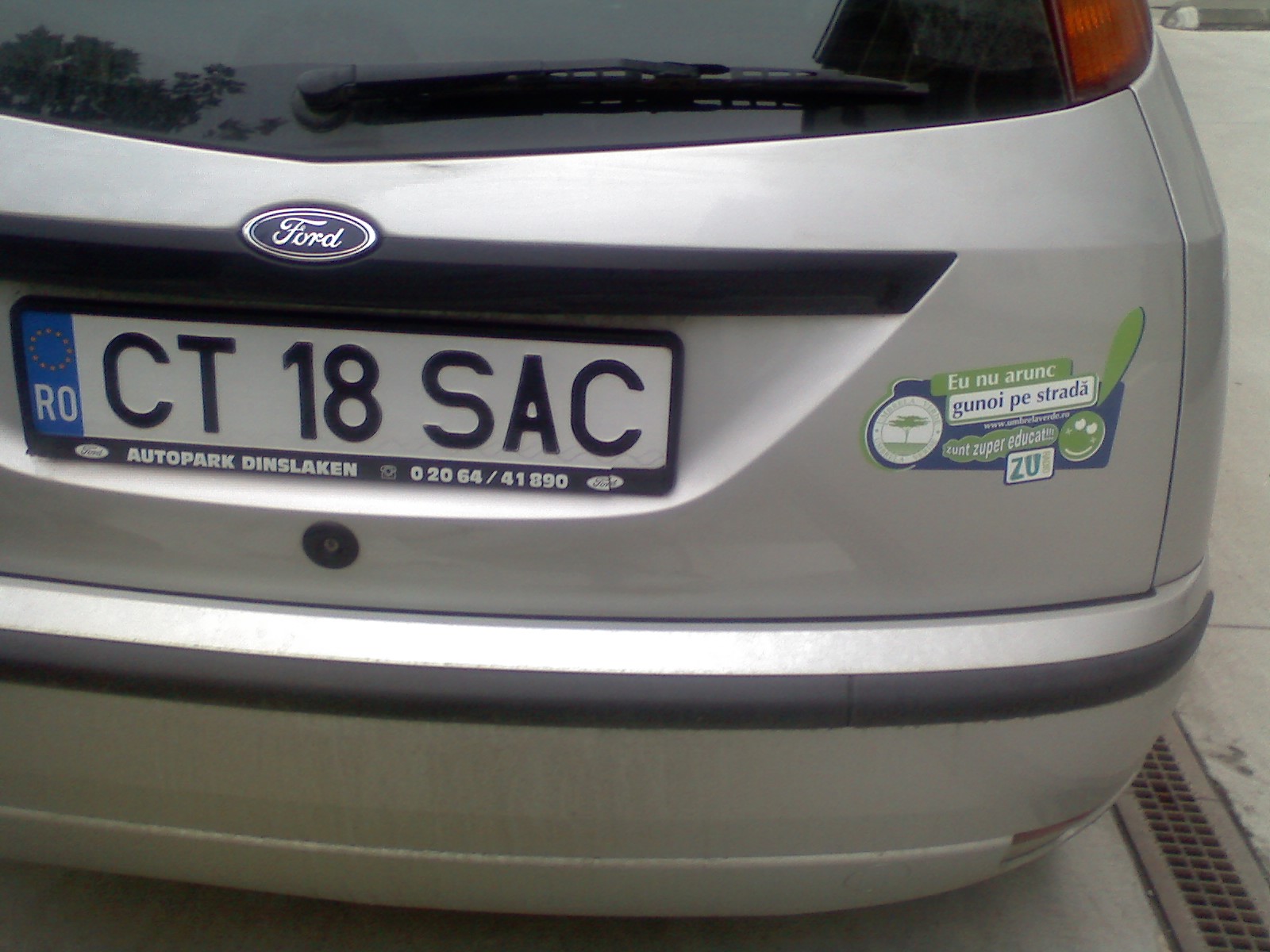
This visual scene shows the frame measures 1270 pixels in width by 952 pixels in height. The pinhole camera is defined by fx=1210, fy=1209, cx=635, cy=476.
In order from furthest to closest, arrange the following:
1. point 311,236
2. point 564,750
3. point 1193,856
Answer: point 1193,856 → point 564,750 → point 311,236

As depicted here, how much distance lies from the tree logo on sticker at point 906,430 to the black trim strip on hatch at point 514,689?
230mm

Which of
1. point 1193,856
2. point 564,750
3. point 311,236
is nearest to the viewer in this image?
point 311,236

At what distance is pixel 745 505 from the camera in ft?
3.97

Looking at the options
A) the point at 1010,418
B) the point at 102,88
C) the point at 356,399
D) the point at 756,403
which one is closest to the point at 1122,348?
the point at 1010,418

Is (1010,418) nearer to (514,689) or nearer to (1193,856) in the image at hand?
(514,689)

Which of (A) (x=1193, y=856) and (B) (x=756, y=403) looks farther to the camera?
(A) (x=1193, y=856)

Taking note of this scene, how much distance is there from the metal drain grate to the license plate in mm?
1299

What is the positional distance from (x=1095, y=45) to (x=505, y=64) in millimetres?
619

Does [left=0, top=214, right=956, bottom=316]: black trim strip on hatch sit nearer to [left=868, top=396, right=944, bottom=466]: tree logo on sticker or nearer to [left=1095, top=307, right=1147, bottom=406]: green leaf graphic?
[left=868, top=396, right=944, bottom=466]: tree logo on sticker

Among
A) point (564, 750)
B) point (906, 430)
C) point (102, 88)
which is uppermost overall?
point (102, 88)

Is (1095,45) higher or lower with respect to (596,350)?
higher

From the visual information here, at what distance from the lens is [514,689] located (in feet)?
3.98

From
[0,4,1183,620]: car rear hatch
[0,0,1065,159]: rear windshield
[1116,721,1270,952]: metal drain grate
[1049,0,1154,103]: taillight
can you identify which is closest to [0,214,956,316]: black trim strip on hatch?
[0,4,1183,620]: car rear hatch

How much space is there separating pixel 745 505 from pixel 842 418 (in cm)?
13
